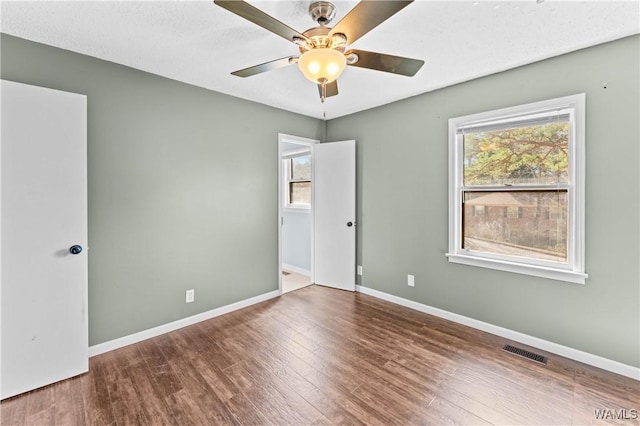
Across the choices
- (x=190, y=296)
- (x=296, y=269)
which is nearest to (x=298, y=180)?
(x=296, y=269)

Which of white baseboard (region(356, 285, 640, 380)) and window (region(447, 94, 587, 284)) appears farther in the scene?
window (region(447, 94, 587, 284))

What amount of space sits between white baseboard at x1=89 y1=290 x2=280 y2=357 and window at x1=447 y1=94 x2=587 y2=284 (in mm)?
2315

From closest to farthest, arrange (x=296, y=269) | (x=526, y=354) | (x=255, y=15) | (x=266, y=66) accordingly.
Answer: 1. (x=255, y=15)
2. (x=266, y=66)
3. (x=526, y=354)
4. (x=296, y=269)

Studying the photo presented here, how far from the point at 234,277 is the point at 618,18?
385 centimetres

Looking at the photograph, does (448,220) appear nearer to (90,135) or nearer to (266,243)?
(266,243)

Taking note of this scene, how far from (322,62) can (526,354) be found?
109 inches

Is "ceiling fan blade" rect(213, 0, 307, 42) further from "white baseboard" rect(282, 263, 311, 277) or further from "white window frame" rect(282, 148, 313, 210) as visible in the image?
"white baseboard" rect(282, 263, 311, 277)

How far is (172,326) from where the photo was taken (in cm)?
285

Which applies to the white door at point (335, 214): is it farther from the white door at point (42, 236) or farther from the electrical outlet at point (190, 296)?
the white door at point (42, 236)

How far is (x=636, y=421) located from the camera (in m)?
1.72

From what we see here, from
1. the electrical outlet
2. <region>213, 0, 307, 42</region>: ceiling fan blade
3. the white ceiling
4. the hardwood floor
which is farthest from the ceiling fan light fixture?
the electrical outlet

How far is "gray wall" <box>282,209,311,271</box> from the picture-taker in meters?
4.88

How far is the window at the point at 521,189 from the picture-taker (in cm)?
234

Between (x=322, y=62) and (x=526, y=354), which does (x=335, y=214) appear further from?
(x=322, y=62)
